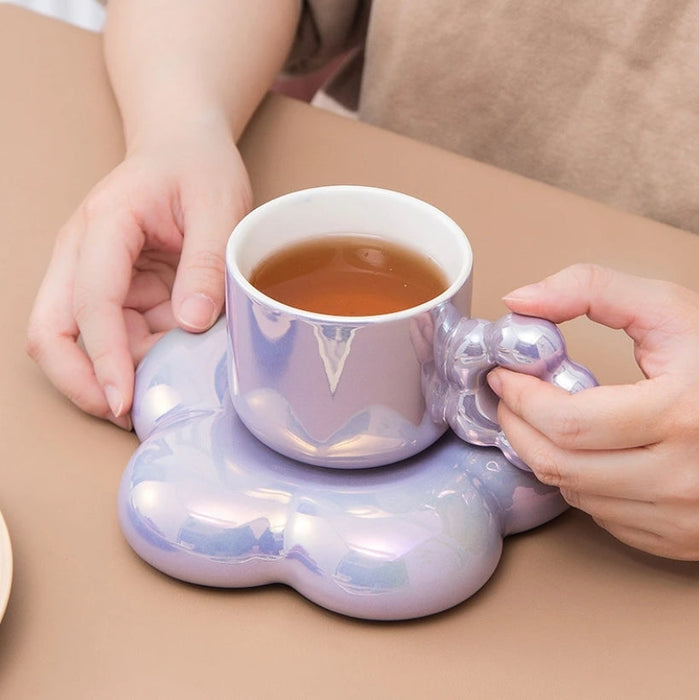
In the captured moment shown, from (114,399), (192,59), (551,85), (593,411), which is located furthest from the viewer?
(551,85)

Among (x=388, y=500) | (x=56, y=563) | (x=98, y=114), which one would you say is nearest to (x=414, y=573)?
(x=388, y=500)

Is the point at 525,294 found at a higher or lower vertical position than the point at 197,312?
higher

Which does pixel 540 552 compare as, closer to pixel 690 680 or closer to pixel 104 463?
pixel 690 680

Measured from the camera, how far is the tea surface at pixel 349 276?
511 mm

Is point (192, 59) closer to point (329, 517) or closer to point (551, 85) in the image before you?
point (551, 85)

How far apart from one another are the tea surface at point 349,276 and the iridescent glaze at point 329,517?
0.08 metres

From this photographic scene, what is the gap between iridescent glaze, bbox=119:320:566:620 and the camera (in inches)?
18.8

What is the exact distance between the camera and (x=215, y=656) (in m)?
0.47

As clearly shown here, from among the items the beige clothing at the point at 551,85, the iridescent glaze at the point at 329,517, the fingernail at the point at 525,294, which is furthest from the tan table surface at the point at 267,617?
the beige clothing at the point at 551,85

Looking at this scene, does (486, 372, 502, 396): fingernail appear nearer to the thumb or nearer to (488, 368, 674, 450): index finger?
(488, 368, 674, 450): index finger

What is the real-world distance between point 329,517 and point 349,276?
0.13 m

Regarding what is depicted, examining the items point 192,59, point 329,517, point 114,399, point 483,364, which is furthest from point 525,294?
point 192,59

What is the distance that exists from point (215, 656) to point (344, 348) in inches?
6.1

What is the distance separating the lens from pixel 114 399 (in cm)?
58
